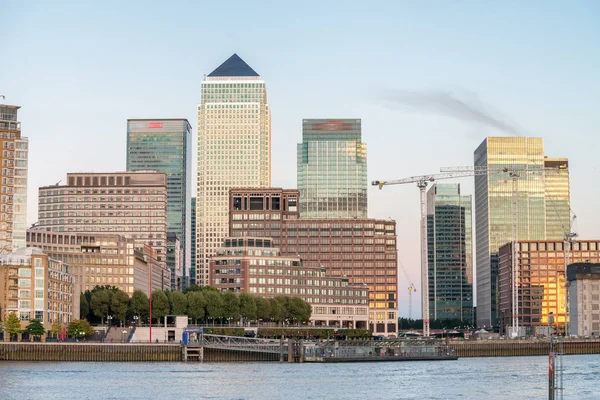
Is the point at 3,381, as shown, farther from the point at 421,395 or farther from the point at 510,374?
the point at 510,374

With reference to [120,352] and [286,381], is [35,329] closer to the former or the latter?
[120,352]

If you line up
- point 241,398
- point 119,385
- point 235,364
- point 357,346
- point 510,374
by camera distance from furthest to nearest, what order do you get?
1. point 357,346
2. point 235,364
3. point 510,374
4. point 119,385
5. point 241,398

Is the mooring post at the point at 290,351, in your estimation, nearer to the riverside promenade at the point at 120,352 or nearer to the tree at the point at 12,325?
the riverside promenade at the point at 120,352

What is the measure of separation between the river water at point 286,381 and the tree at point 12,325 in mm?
20109

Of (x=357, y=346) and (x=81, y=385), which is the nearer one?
(x=81, y=385)

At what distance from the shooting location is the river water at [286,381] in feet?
394

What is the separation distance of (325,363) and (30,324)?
180 ft

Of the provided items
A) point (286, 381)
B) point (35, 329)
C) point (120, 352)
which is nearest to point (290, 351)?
point (120, 352)

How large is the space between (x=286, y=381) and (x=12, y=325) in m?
76.5

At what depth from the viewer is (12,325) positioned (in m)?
195

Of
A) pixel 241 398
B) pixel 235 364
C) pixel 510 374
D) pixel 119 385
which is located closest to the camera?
pixel 241 398

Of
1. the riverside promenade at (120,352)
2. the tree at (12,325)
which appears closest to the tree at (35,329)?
the tree at (12,325)

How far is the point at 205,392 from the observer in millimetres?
120562

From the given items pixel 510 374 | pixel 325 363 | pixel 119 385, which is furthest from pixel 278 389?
pixel 325 363
